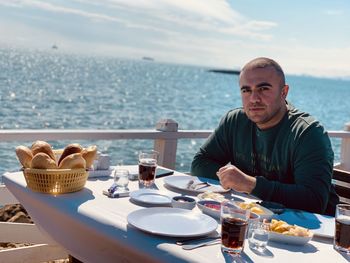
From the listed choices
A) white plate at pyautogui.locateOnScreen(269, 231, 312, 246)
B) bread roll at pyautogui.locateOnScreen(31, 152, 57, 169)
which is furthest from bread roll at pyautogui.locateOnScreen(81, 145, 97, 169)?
white plate at pyautogui.locateOnScreen(269, 231, 312, 246)

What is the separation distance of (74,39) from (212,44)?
72.3 ft

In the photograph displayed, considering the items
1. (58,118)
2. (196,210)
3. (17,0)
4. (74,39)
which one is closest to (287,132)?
(196,210)

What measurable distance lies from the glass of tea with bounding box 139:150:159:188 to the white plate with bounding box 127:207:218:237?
42cm

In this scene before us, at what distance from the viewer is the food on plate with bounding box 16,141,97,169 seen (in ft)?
5.66

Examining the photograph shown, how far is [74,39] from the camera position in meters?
72.0

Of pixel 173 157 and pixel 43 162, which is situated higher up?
pixel 43 162

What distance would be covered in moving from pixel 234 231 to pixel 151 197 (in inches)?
20.8

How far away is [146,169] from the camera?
198cm

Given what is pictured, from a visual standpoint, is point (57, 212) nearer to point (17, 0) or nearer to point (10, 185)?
point (10, 185)

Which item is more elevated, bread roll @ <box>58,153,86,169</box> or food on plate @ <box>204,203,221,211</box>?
bread roll @ <box>58,153,86,169</box>

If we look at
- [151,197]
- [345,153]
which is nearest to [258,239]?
[151,197]

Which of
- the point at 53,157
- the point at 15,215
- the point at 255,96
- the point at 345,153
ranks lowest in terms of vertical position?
the point at 15,215

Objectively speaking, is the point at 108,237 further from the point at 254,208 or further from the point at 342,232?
the point at 342,232

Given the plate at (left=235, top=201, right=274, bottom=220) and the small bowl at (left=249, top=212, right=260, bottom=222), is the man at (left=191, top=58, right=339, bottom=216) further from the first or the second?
the small bowl at (left=249, top=212, right=260, bottom=222)
